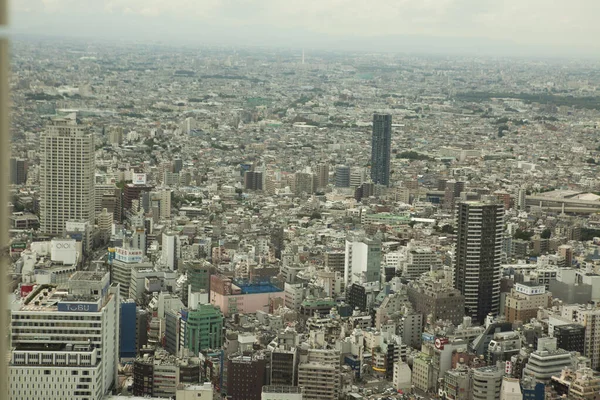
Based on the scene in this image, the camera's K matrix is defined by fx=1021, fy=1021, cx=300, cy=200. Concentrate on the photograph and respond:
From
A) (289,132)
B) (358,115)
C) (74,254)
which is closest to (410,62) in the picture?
(358,115)

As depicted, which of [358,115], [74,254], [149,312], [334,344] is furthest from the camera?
[358,115]

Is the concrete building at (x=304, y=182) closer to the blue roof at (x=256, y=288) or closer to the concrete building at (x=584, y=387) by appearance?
the blue roof at (x=256, y=288)

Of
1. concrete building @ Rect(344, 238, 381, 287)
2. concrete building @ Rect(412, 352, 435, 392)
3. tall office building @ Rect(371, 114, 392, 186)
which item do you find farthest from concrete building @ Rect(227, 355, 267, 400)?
tall office building @ Rect(371, 114, 392, 186)

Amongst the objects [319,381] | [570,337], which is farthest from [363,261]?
[319,381]

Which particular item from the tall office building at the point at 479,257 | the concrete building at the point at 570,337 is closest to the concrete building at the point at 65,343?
the concrete building at the point at 570,337

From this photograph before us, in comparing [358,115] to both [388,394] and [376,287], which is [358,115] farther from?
[388,394]

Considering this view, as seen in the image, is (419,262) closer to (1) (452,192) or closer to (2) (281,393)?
(2) (281,393)

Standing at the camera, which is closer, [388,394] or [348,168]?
[388,394]
